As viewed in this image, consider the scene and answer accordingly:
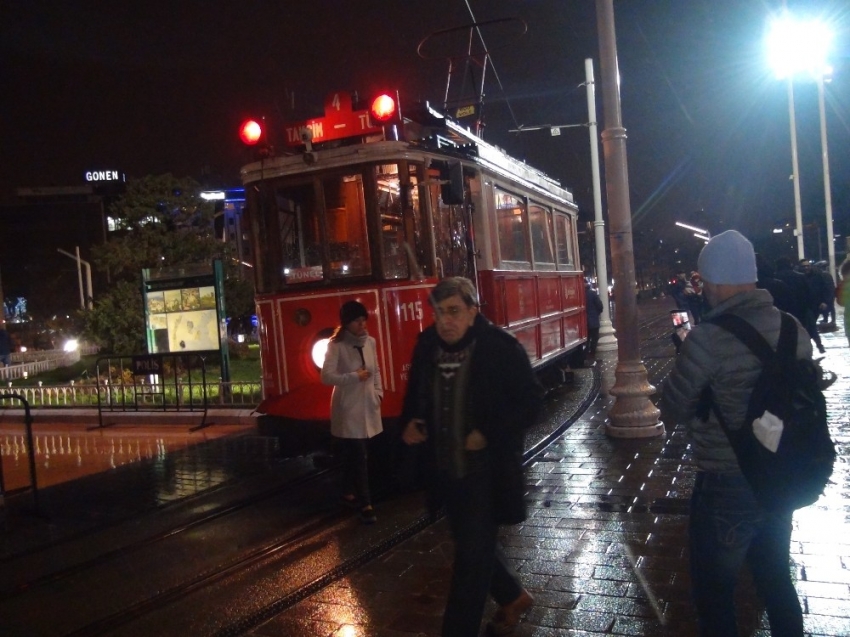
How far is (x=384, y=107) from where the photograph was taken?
7449 mm

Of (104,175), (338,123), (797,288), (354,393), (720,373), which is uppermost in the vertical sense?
(104,175)

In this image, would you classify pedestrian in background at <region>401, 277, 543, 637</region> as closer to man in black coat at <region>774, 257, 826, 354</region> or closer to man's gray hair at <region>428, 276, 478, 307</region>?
man's gray hair at <region>428, 276, 478, 307</region>

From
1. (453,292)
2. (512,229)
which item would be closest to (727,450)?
(453,292)

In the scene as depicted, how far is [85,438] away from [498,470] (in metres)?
10.5

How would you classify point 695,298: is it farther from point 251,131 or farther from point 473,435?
point 473,435

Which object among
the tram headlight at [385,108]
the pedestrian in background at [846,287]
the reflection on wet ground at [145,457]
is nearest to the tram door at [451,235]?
the tram headlight at [385,108]

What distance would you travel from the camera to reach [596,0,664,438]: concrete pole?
8.82 meters

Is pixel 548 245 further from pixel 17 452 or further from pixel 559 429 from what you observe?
pixel 17 452

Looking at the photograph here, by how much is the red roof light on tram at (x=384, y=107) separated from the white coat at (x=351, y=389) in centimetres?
228

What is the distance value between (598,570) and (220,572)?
254 cm

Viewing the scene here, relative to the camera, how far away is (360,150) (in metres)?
7.54

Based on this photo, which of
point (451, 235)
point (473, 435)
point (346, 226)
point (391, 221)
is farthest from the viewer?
point (451, 235)

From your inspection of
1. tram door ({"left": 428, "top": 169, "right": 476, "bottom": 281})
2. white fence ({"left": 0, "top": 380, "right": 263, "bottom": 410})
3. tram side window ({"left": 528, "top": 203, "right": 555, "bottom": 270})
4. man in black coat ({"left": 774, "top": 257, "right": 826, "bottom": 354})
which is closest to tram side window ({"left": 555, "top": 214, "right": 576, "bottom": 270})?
tram side window ({"left": 528, "top": 203, "right": 555, "bottom": 270})

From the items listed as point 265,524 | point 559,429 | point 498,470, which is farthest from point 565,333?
point 498,470
